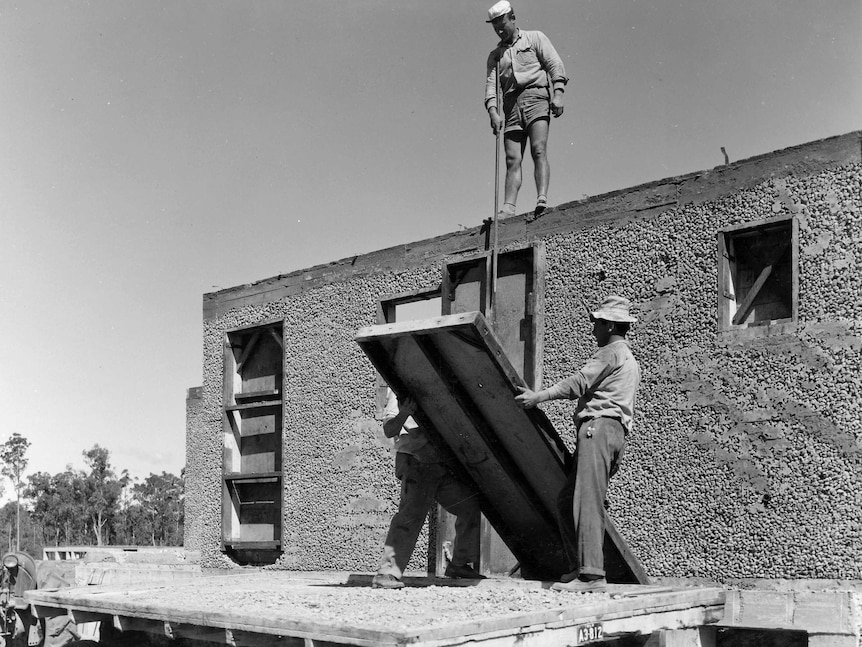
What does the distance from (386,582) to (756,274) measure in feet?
11.0

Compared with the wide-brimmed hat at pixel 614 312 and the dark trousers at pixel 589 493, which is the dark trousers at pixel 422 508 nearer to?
the dark trousers at pixel 589 493

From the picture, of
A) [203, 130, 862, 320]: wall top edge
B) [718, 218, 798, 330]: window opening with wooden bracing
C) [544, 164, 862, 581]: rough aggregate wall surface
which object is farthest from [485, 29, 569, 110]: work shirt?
[718, 218, 798, 330]: window opening with wooden bracing

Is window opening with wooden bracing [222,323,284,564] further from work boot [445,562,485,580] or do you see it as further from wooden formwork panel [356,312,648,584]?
wooden formwork panel [356,312,648,584]

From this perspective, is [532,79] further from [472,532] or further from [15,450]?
[15,450]

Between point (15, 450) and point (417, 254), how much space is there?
171ft

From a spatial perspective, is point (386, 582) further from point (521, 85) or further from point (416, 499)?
point (521, 85)

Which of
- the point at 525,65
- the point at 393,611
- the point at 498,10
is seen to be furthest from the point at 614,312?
the point at 498,10

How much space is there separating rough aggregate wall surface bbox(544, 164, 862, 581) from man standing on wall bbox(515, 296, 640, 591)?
1230 millimetres

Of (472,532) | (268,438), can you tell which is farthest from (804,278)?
(268,438)

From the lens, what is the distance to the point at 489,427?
6.21m

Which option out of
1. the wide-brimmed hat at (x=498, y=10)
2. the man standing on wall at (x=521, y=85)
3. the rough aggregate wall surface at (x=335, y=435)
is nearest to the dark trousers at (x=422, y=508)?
the rough aggregate wall surface at (x=335, y=435)

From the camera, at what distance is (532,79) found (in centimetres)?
883

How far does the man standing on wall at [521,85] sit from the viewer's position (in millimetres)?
8789

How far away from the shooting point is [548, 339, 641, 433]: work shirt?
5738 millimetres
